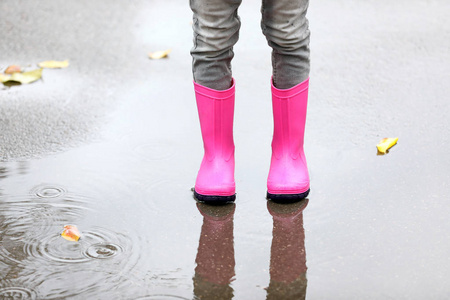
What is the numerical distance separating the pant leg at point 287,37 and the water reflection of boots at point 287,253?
1.56ft

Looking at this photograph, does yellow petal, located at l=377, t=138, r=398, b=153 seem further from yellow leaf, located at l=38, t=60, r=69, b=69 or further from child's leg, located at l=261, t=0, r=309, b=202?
yellow leaf, located at l=38, t=60, r=69, b=69

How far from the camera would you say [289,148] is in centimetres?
264

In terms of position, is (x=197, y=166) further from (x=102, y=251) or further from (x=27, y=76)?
(x=27, y=76)

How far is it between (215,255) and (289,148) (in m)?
0.59

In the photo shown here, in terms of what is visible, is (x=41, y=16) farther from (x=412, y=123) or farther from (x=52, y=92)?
(x=412, y=123)

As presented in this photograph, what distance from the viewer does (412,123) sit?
320cm

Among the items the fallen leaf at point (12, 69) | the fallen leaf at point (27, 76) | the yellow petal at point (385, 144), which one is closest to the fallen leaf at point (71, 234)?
the yellow petal at point (385, 144)

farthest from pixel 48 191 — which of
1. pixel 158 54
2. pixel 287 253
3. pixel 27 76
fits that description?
pixel 158 54

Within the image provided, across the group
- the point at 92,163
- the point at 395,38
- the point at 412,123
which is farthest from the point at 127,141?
the point at 395,38

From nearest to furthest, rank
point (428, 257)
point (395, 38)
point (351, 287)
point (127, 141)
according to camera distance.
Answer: point (351, 287), point (428, 257), point (127, 141), point (395, 38)

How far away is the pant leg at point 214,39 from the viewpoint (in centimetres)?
235

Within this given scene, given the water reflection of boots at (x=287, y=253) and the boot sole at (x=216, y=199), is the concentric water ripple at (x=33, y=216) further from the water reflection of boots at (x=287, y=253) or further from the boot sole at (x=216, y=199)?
the water reflection of boots at (x=287, y=253)

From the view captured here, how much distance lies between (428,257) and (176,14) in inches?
119

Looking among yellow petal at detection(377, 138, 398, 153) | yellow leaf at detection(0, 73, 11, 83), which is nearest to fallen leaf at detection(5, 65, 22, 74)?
yellow leaf at detection(0, 73, 11, 83)
